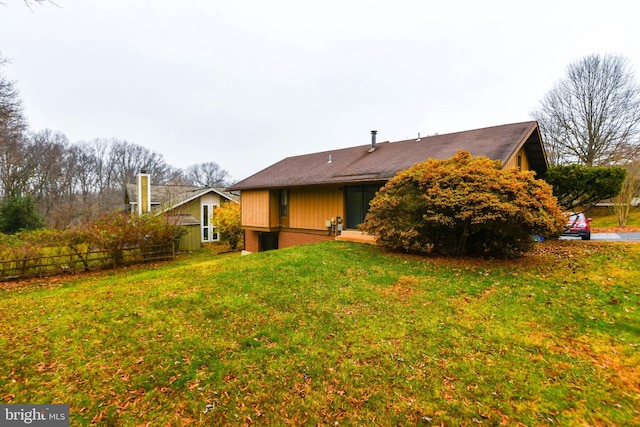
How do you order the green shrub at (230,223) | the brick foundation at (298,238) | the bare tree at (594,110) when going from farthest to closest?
the bare tree at (594,110), the green shrub at (230,223), the brick foundation at (298,238)

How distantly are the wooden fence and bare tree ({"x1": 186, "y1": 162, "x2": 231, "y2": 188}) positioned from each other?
5065 centimetres

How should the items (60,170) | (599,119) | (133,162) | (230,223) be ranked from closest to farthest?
(230,223) < (599,119) < (60,170) < (133,162)

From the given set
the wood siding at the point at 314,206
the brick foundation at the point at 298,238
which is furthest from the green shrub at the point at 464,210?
the brick foundation at the point at 298,238

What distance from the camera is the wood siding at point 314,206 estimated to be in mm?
13453

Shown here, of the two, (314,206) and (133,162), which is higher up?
(133,162)

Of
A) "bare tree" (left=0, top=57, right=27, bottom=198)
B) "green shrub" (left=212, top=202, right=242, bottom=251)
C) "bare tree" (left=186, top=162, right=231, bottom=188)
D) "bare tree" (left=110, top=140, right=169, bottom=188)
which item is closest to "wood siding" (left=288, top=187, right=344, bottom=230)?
"green shrub" (left=212, top=202, right=242, bottom=251)

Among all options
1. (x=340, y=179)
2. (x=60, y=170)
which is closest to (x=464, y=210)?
(x=340, y=179)

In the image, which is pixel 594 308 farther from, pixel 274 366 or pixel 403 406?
pixel 274 366

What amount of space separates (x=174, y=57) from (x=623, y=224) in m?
32.2

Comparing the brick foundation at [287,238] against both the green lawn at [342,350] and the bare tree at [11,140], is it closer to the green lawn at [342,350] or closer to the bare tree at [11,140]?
the green lawn at [342,350]

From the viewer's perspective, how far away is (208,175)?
6500cm

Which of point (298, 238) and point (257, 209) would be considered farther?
point (257, 209)

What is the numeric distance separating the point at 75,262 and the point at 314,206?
1067cm

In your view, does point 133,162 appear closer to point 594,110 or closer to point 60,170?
point 60,170
